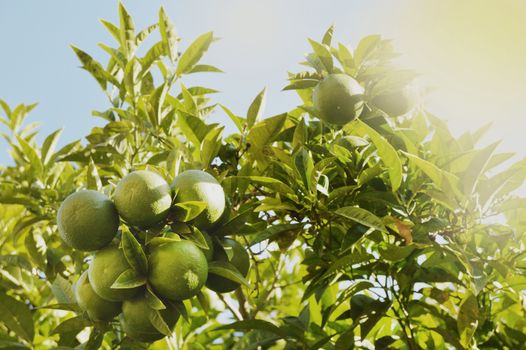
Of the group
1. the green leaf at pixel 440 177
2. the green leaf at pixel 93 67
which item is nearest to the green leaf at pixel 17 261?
the green leaf at pixel 93 67

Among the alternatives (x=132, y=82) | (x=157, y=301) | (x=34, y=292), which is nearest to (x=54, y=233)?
(x=34, y=292)

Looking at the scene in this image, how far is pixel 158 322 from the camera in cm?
136

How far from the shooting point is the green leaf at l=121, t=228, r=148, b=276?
1.35 meters

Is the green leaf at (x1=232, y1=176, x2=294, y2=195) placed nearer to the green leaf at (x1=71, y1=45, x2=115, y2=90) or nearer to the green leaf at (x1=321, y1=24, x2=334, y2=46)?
Result: the green leaf at (x1=321, y1=24, x2=334, y2=46)

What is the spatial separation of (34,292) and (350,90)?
2257 mm

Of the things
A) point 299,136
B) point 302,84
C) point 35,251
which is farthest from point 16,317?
point 302,84

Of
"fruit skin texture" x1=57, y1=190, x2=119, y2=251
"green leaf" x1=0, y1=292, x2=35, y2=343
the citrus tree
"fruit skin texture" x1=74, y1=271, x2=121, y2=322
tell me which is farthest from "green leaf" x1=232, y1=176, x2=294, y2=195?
"green leaf" x1=0, y1=292, x2=35, y2=343

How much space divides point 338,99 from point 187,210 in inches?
26.8

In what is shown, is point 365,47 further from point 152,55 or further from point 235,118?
point 152,55

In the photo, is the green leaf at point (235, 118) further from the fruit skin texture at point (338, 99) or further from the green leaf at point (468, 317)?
the green leaf at point (468, 317)

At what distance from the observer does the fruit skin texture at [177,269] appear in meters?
1.36

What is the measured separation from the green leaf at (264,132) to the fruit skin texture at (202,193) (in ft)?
1.25

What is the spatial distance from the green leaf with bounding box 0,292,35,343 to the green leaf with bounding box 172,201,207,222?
961 millimetres

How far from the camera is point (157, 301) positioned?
4.46 ft
